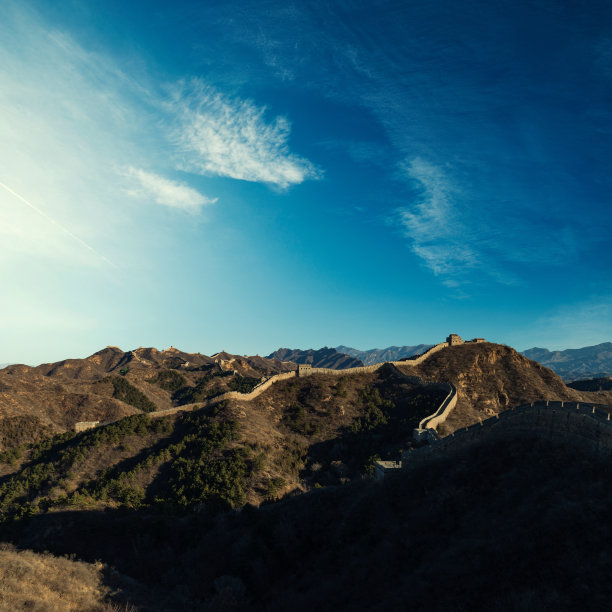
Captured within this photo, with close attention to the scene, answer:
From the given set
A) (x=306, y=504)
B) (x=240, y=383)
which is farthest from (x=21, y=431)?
(x=240, y=383)

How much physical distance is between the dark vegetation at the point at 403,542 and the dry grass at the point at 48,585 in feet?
12.5

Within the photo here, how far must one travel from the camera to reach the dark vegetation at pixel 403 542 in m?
12.0

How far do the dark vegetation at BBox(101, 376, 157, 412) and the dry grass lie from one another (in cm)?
9478

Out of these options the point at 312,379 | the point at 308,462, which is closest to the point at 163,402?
the point at 312,379

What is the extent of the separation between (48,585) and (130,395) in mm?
104669

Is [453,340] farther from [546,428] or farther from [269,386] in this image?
[546,428]

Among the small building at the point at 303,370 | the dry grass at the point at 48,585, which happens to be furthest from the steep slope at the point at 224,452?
the dry grass at the point at 48,585

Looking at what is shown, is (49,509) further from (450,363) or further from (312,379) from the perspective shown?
(450,363)

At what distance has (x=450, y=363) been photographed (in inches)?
2923

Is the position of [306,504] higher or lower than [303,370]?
lower

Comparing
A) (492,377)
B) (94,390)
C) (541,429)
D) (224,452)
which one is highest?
(492,377)

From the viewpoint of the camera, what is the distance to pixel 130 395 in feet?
362

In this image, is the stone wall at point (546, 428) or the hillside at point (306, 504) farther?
the stone wall at point (546, 428)

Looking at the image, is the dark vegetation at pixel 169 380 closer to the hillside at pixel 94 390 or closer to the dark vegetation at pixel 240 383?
the hillside at pixel 94 390
